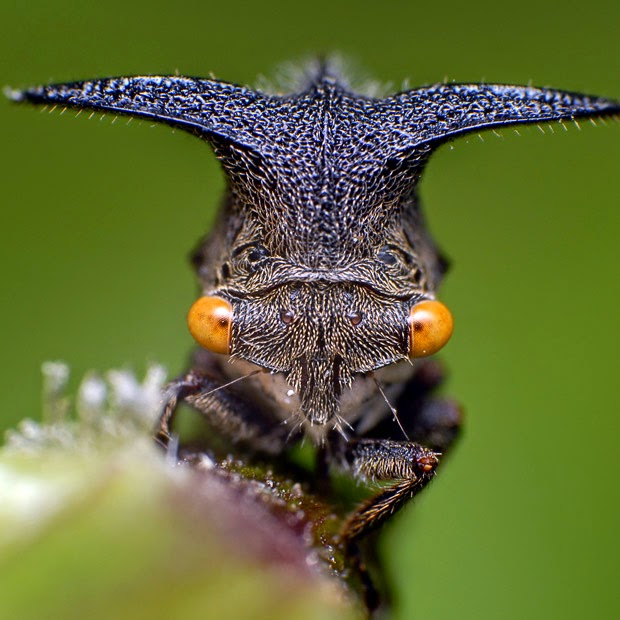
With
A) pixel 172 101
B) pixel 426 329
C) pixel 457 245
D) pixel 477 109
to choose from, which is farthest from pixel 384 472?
pixel 457 245

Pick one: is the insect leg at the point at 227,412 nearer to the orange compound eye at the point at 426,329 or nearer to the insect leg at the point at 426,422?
the insect leg at the point at 426,422

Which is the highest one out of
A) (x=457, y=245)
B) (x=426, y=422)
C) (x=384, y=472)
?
(x=457, y=245)

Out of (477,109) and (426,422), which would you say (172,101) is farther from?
(426,422)

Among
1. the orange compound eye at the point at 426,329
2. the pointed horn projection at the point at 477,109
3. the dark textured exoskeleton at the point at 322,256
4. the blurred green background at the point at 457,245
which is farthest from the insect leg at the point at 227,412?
the blurred green background at the point at 457,245

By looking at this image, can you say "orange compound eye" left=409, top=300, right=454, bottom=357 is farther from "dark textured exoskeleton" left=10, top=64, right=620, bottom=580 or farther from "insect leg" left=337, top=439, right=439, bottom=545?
"insect leg" left=337, top=439, right=439, bottom=545

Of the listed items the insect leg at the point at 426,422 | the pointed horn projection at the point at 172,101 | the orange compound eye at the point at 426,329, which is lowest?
the insect leg at the point at 426,422

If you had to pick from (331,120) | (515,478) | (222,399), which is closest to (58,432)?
(222,399)
